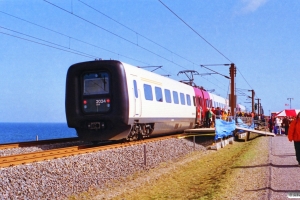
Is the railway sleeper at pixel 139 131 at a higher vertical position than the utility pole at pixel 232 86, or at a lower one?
lower

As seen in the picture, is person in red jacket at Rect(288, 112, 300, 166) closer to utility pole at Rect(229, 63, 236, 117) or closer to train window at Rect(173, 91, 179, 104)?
train window at Rect(173, 91, 179, 104)

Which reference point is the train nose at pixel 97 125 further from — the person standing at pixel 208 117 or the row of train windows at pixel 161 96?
the person standing at pixel 208 117

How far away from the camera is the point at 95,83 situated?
1750 centimetres

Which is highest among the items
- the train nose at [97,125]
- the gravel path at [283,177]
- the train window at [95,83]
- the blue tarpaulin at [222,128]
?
the train window at [95,83]

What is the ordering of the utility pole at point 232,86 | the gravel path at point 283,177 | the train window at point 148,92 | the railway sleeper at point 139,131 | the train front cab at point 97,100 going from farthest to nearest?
the utility pole at point 232,86, the train window at point 148,92, the railway sleeper at point 139,131, the train front cab at point 97,100, the gravel path at point 283,177

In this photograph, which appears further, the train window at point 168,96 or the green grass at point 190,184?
the train window at point 168,96

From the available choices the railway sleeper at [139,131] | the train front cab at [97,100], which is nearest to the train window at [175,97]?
the railway sleeper at [139,131]

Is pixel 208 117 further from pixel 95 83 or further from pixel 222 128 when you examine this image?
pixel 95 83

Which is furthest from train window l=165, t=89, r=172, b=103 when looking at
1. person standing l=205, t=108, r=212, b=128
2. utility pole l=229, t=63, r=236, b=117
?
utility pole l=229, t=63, r=236, b=117

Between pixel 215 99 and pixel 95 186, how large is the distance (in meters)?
28.3

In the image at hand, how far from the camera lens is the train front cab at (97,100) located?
1669cm

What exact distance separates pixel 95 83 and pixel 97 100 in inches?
27.7

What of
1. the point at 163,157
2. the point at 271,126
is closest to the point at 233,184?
the point at 163,157

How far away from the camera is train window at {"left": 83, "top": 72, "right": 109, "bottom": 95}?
17219 millimetres
